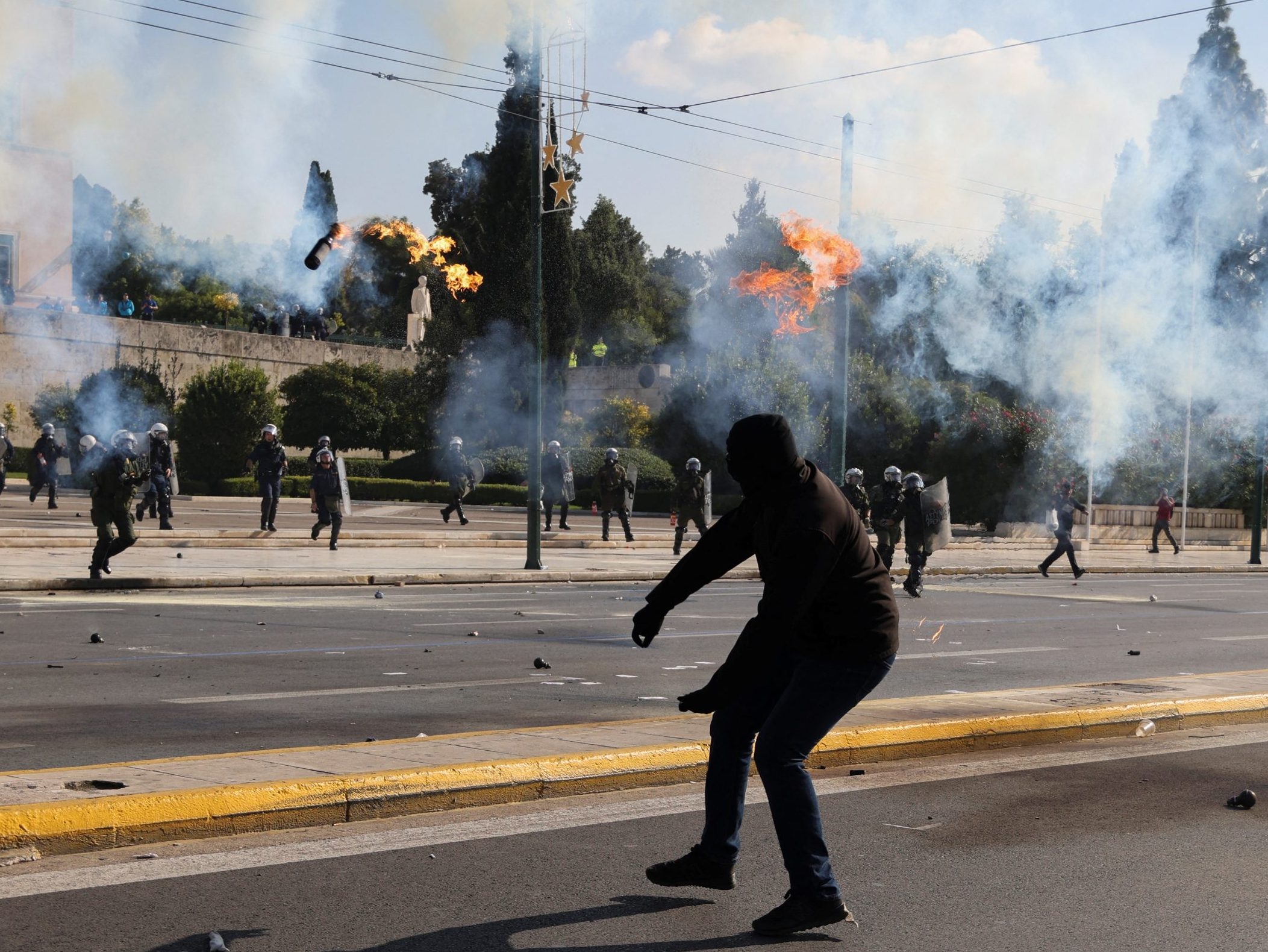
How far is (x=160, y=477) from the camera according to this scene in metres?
26.2

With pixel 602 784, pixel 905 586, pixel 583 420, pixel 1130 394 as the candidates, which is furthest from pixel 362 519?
pixel 602 784

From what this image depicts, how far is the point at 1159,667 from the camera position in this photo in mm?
12273

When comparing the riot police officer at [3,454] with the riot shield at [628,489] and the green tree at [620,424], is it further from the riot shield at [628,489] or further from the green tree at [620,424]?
the green tree at [620,424]

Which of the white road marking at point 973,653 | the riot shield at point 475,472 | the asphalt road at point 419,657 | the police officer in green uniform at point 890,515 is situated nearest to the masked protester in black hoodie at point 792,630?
the asphalt road at point 419,657

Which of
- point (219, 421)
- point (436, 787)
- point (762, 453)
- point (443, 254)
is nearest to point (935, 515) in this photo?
point (436, 787)

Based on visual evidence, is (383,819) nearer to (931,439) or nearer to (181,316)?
(931,439)

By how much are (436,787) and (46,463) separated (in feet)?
89.1

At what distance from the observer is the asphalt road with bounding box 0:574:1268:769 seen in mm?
8352

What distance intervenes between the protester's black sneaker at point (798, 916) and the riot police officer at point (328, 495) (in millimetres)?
19745

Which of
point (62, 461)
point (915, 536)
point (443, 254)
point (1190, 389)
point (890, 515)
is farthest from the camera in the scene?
point (443, 254)

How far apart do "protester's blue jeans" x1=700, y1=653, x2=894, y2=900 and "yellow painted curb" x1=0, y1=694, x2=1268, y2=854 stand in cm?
194

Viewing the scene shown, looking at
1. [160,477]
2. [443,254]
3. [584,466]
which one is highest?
[443,254]

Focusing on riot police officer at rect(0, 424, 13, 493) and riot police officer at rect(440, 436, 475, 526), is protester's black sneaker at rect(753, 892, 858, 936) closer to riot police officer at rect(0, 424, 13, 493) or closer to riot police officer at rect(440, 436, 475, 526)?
riot police officer at rect(440, 436, 475, 526)

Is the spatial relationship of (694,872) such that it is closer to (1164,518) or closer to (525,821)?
(525,821)
